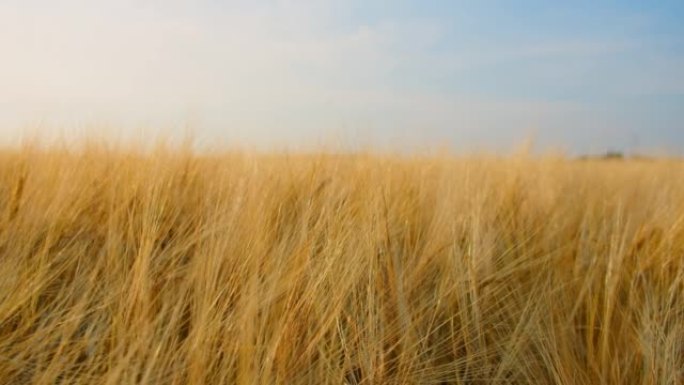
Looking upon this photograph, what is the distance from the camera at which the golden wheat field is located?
110 centimetres

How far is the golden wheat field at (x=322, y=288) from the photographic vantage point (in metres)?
1.10

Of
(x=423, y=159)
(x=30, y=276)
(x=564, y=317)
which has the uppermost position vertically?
(x=423, y=159)

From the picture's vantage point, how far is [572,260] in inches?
65.4

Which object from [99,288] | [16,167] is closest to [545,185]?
[99,288]

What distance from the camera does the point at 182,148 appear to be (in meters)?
2.27

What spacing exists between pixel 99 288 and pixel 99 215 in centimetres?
47

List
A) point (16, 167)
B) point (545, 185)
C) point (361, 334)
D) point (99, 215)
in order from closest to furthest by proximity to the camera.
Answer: point (361, 334), point (99, 215), point (16, 167), point (545, 185)

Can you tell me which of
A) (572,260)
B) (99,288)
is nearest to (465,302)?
(572,260)

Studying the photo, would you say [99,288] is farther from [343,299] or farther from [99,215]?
[343,299]

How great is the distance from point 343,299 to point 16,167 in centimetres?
147

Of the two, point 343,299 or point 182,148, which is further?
point 182,148

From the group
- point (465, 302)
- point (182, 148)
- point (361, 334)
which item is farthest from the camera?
point (182, 148)

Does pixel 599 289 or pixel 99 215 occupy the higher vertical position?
pixel 99 215

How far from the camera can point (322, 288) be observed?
1.17 m
